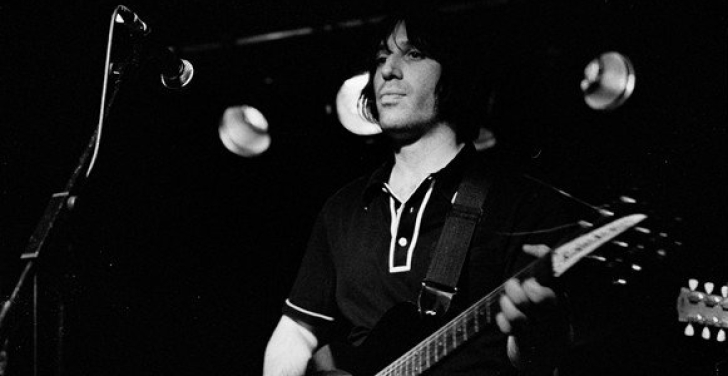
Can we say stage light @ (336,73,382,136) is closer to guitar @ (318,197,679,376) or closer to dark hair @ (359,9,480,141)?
dark hair @ (359,9,480,141)

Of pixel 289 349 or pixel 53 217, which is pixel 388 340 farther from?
pixel 53 217

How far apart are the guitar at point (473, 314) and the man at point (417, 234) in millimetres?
64

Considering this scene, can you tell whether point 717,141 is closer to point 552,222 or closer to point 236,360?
point 552,222

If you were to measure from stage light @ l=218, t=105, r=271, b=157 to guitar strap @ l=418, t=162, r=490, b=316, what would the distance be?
1.52 meters

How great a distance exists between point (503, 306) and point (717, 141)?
1.29m

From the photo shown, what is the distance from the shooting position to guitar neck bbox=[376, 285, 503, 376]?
1961 millimetres

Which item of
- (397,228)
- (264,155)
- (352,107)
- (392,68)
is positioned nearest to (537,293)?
(397,228)

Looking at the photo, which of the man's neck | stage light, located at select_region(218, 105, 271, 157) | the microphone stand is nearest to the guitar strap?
the man's neck

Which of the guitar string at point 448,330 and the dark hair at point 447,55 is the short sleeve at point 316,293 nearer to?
the guitar string at point 448,330

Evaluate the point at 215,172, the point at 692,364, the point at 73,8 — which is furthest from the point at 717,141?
the point at 73,8

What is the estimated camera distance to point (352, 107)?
3451 millimetres

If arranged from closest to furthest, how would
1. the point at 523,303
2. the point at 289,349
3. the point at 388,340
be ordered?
the point at 523,303, the point at 388,340, the point at 289,349

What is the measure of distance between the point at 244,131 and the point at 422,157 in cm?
133

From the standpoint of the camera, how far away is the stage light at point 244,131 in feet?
11.6
